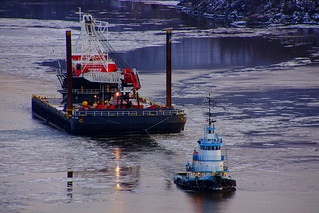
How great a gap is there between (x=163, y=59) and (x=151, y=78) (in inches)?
599

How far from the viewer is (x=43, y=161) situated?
46906 millimetres

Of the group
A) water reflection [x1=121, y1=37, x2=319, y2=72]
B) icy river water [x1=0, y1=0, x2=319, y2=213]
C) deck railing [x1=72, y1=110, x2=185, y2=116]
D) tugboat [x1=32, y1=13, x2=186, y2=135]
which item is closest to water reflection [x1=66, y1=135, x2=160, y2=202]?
icy river water [x1=0, y1=0, x2=319, y2=213]

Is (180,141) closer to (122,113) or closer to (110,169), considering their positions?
(122,113)

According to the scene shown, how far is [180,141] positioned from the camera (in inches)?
2071

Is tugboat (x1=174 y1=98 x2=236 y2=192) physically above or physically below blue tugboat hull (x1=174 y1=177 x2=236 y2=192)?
above

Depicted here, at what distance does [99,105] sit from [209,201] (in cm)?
2238

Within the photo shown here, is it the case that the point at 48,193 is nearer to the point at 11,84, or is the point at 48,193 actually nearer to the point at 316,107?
the point at 316,107

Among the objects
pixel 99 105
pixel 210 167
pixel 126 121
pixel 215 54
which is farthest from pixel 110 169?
pixel 215 54

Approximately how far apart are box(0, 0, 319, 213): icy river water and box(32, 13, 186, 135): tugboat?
3.10ft

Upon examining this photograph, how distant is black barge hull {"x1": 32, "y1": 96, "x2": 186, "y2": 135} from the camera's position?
54906mm

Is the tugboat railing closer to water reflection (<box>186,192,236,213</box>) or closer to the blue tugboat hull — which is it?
the blue tugboat hull

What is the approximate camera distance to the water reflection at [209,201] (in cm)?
3678

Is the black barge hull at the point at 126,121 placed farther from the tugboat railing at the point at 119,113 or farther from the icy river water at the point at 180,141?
the icy river water at the point at 180,141

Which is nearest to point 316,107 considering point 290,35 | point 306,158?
point 306,158
